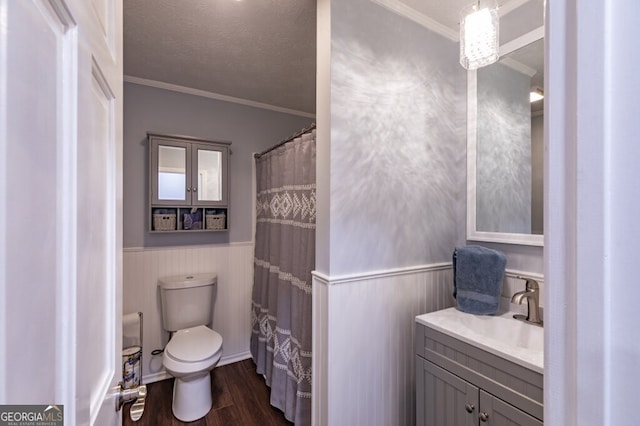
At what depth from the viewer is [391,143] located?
1.49m

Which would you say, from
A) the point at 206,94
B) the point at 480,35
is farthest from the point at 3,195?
the point at 206,94

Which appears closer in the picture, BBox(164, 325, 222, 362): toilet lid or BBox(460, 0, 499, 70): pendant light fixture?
BBox(460, 0, 499, 70): pendant light fixture

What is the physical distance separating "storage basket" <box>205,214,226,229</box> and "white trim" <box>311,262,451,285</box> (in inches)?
54.8

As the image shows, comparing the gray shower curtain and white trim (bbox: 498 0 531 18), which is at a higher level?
white trim (bbox: 498 0 531 18)

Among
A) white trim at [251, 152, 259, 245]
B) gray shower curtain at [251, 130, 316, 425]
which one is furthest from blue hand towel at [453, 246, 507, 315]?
white trim at [251, 152, 259, 245]

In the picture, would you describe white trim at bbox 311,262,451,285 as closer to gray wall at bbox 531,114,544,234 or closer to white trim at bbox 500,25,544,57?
gray wall at bbox 531,114,544,234

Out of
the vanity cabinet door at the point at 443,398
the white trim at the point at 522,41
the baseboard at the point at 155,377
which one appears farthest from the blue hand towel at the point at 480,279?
the baseboard at the point at 155,377

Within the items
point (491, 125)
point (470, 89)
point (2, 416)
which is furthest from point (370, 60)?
point (2, 416)

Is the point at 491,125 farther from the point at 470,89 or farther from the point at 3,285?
the point at 3,285

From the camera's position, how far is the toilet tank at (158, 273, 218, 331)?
7.02 feet

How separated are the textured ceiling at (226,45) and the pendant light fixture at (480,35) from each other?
824 mm

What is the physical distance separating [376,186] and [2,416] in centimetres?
137

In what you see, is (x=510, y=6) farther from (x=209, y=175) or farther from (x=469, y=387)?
(x=209, y=175)

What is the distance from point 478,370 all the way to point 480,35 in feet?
4.47
